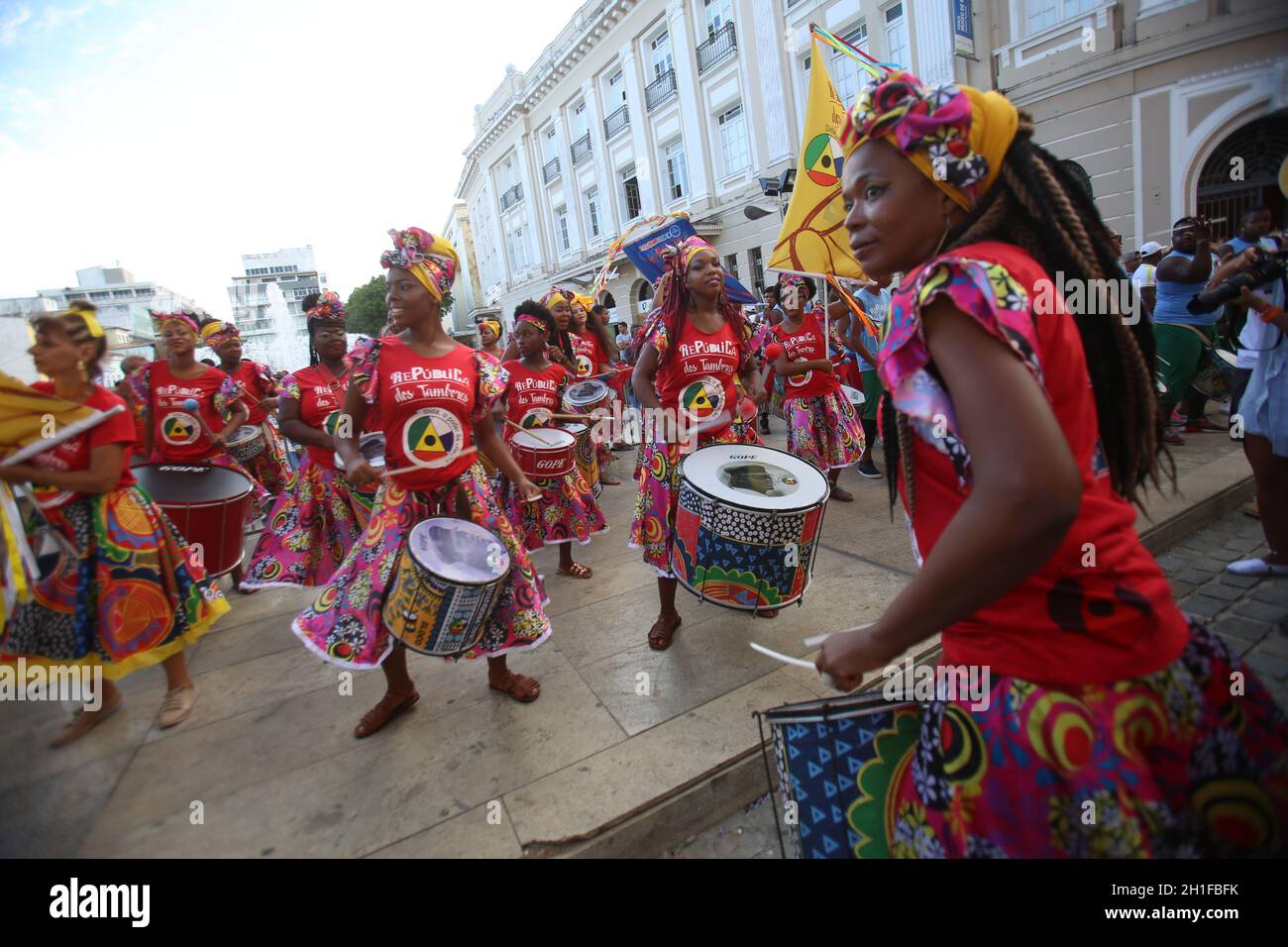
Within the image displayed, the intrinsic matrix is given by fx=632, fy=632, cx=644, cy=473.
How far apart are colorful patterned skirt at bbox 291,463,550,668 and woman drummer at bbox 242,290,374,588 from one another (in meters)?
1.59

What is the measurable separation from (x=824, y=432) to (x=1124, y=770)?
17.6 ft

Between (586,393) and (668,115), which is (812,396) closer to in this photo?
(586,393)

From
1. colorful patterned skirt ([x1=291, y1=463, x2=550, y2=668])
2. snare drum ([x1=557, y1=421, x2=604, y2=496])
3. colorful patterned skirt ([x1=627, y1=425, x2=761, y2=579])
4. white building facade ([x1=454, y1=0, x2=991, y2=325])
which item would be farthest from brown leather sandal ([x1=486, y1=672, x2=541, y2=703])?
white building facade ([x1=454, y1=0, x2=991, y2=325])

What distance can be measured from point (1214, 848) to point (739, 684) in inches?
82.8

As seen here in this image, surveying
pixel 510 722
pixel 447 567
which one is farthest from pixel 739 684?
pixel 447 567

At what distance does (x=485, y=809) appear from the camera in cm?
233

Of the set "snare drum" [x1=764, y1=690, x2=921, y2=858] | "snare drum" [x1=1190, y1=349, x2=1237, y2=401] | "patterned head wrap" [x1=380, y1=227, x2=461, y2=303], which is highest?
"patterned head wrap" [x1=380, y1=227, x2=461, y2=303]

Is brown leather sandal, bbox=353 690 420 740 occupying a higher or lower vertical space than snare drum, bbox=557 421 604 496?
lower

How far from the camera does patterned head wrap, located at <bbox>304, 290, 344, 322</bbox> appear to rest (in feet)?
14.6

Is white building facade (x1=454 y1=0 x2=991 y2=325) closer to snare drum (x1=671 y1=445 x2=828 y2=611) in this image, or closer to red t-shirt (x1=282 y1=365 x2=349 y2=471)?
red t-shirt (x1=282 y1=365 x2=349 y2=471)

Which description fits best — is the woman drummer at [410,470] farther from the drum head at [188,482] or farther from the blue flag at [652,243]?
the blue flag at [652,243]

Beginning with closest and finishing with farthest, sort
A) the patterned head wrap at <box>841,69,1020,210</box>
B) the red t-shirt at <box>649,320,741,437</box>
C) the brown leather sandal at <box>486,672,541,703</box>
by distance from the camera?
the patterned head wrap at <box>841,69,1020,210</box> → the brown leather sandal at <box>486,672,541,703</box> → the red t-shirt at <box>649,320,741,437</box>

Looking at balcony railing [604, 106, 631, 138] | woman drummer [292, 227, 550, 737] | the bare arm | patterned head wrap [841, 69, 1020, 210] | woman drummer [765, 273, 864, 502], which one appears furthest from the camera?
balcony railing [604, 106, 631, 138]
